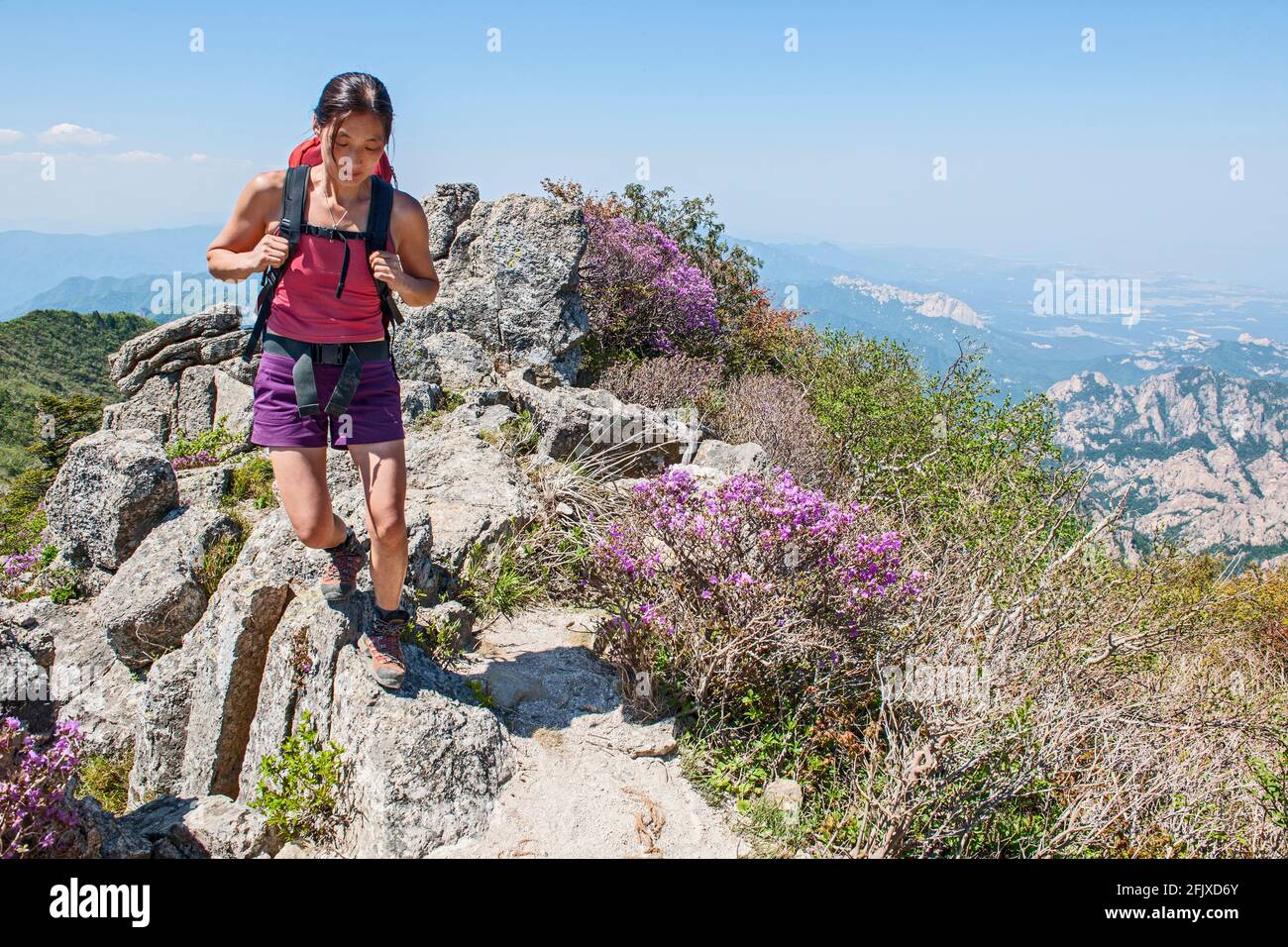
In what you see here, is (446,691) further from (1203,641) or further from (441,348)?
(1203,641)

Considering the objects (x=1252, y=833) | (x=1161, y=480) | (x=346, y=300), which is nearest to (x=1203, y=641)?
(x=1252, y=833)

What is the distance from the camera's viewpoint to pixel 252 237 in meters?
3.36

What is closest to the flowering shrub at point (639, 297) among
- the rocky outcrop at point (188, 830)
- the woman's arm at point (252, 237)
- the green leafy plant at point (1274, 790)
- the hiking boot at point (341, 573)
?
the hiking boot at point (341, 573)

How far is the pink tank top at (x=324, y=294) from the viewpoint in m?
3.33

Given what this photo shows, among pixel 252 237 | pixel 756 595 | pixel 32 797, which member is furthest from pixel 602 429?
pixel 32 797

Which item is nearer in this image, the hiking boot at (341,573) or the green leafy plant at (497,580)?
the hiking boot at (341,573)

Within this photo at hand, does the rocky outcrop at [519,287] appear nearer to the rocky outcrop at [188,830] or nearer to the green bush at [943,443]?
the green bush at [943,443]

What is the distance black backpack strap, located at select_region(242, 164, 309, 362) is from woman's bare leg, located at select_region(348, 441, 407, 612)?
2.24 ft

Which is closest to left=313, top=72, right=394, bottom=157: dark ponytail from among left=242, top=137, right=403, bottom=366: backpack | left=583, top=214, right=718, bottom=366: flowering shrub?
left=242, top=137, right=403, bottom=366: backpack

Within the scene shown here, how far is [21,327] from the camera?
63312 mm

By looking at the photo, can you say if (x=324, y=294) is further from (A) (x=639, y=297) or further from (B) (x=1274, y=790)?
(A) (x=639, y=297)

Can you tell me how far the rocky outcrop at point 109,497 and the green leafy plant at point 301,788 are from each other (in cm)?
289
